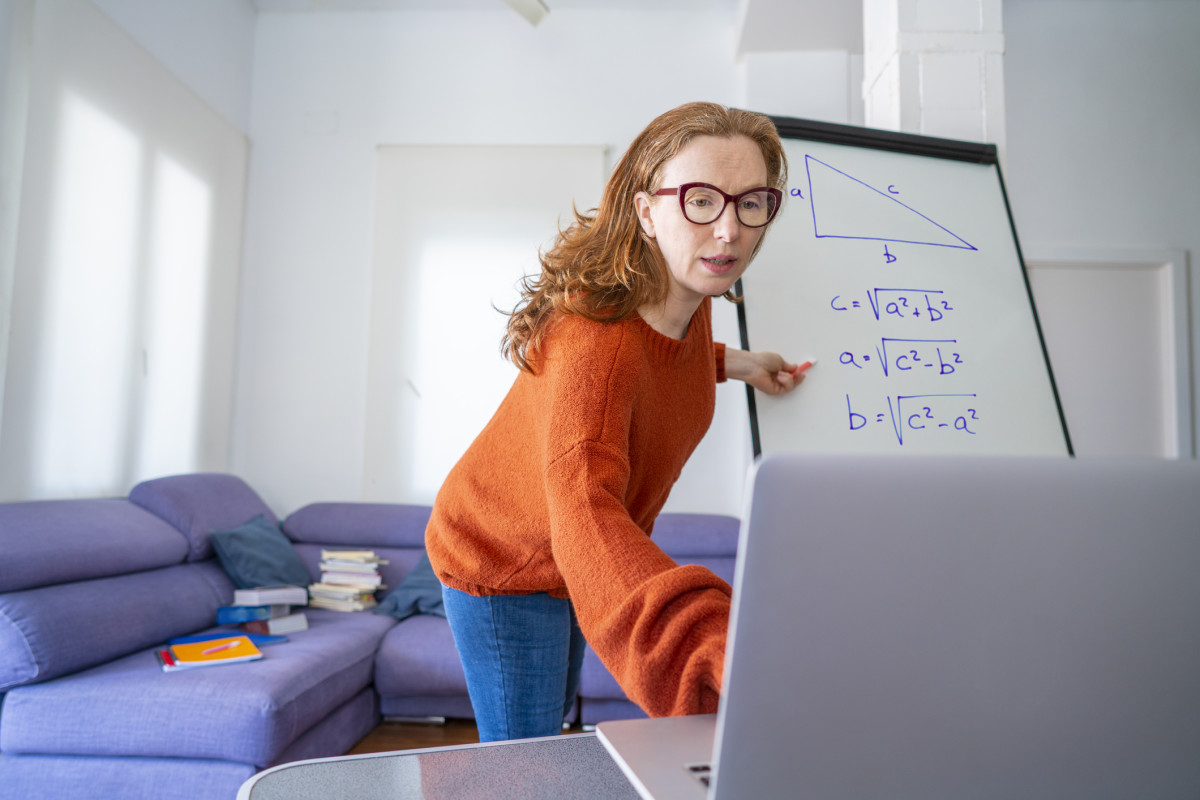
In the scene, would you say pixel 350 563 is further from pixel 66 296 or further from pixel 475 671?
pixel 475 671

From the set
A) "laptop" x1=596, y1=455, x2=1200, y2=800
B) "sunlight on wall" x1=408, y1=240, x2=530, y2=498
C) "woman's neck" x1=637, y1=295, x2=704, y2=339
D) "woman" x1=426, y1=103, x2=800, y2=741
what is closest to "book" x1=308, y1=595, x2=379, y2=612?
"sunlight on wall" x1=408, y1=240, x2=530, y2=498

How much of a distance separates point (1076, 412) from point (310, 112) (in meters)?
4.05

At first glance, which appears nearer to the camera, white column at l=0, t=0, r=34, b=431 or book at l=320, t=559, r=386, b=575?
white column at l=0, t=0, r=34, b=431

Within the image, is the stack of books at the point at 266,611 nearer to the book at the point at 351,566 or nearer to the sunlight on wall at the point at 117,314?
the book at the point at 351,566

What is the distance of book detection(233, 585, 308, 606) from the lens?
9.25 feet

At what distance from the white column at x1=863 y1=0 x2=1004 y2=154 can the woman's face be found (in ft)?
3.38

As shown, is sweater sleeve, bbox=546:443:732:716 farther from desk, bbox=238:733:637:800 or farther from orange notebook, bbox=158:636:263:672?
orange notebook, bbox=158:636:263:672

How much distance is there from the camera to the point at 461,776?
2.04 feet

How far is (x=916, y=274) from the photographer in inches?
58.1

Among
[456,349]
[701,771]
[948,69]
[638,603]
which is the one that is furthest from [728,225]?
[456,349]

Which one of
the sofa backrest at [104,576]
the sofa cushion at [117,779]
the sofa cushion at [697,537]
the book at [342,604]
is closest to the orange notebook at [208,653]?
the sofa backrest at [104,576]

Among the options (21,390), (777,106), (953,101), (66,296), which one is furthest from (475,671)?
(777,106)

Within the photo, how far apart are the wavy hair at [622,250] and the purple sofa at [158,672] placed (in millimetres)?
1615

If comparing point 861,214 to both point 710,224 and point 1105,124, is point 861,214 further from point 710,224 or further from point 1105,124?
point 1105,124
